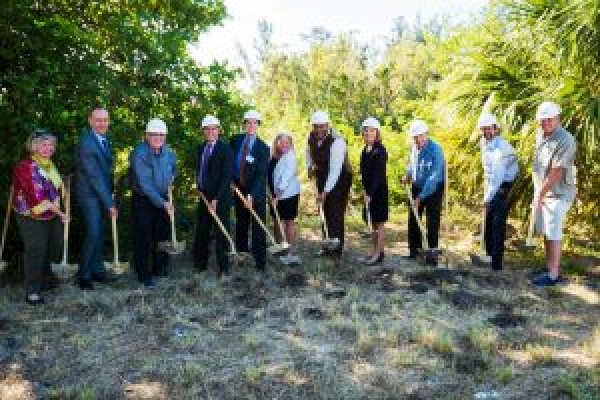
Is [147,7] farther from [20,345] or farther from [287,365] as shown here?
[287,365]

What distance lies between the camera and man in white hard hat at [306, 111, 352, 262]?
24.3 ft

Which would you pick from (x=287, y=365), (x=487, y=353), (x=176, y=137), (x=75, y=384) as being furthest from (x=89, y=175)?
(x=487, y=353)

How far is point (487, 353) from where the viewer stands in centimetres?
532

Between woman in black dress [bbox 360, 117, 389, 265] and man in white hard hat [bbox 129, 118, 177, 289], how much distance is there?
2.01 metres

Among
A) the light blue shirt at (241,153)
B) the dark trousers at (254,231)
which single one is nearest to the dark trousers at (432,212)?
the dark trousers at (254,231)

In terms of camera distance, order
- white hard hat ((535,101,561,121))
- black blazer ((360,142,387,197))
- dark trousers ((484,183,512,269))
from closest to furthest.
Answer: white hard hat ((535,101,561,121)) → dark trousers ((484,183,512,269)) → black blazer ((360,142,387,197))

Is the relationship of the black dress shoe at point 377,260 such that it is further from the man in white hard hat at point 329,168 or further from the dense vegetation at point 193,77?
the dense vegetation at point 193,77

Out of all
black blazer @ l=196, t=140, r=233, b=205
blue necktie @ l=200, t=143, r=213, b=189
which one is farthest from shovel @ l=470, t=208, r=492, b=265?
blue necktie @ l=200, t=143, r=213, b=189

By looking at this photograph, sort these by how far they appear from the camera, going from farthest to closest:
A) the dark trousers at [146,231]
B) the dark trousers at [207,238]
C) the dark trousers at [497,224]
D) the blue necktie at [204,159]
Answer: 1. the dark trousers at [497,224]
2. the dark trousers at [207,238]
3. the blue necktie at [204,159]
4. the dark trousers at [146,231]

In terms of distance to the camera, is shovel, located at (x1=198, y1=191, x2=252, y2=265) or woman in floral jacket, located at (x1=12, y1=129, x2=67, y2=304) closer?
woman in floral jacket, located at (x1=12, y1=129, x2=67, y2=304)

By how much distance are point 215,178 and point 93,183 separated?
3.76 feet

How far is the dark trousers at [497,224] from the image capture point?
732 cm

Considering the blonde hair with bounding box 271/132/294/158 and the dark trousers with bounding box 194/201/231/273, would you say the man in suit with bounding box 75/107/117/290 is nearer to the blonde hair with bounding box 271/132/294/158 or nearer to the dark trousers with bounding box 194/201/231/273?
the dark trousers with bounding box 194/201/231/273

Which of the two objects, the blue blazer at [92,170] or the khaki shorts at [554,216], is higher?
the blue blazer at [92,170]
